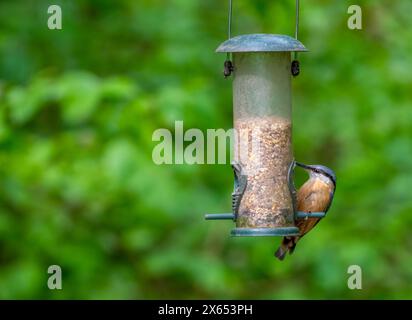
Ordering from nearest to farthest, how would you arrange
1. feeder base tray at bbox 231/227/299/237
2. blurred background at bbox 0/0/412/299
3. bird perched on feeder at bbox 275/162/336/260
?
feeder base tray at bbox 231/227/299/237 < bird perched on feeder at bbox 275/162/336/260 < blurred background at bbox 0/0/412/299

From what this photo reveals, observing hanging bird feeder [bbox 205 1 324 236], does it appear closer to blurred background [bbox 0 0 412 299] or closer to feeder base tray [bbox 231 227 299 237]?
feeder base tray [bbox 231 227 299 237]

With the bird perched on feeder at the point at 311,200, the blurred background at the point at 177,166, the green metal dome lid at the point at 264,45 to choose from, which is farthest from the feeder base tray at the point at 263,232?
the blurred background at the point at 177,166

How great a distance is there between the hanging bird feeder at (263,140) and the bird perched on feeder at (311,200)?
0.14 metres

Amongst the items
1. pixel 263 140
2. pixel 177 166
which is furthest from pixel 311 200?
pixel 177 166

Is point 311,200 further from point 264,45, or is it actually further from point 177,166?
point 177,166

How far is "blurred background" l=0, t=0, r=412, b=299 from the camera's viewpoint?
6871mm

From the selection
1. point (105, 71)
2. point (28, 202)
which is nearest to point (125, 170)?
point (28, 202)

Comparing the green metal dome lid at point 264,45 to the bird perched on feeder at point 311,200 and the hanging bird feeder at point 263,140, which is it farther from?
the bird perched on feeder at point 311,200

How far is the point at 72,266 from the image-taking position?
300 inches

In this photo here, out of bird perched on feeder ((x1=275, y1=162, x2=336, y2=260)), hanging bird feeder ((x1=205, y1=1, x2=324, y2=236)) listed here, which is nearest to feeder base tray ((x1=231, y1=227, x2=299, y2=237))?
hanging bird feeder ((x1=205, y1=1, x2=324, y2=236))

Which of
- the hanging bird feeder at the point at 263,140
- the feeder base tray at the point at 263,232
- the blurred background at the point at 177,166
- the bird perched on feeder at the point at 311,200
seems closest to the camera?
the feeder base tray at the point at 263,232

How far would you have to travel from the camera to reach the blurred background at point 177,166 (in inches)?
271

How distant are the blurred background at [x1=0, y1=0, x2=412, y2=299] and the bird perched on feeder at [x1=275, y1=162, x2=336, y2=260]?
60.9 inches
